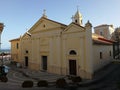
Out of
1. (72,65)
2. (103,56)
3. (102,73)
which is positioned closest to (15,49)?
(72,65)

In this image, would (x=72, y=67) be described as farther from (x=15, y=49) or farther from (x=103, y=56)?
(x=15, y=49)

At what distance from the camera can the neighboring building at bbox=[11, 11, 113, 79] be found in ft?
75.0

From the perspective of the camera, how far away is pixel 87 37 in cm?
2248

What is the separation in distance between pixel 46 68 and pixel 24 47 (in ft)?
32.2

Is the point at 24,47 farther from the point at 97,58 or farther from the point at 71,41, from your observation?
the point at 97,58

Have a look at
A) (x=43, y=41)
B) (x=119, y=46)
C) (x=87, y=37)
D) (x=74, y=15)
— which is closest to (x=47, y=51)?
(x=43, y=41)

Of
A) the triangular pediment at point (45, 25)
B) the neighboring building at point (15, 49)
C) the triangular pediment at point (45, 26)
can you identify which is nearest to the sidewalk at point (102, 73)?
the triangular pediment at point (45, 26)

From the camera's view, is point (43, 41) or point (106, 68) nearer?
point (106, 68)

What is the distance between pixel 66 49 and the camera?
1013 inches

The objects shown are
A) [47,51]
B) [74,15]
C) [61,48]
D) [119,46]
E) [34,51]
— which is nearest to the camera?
[61,48]

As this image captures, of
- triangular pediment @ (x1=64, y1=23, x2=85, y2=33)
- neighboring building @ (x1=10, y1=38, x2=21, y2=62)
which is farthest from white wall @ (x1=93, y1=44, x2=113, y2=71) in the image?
neighboring building @ (x1=10, y1=38, x2=21, y2=62)

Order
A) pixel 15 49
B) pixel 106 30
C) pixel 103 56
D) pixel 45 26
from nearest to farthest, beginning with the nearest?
1. pixel 103 56
2. pixel 45 26
3. pixel 15 49
4. pixel 106 30

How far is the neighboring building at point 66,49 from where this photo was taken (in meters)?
22.9

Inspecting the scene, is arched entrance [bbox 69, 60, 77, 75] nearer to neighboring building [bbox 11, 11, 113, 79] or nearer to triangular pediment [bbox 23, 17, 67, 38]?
neighboring building [bbox 11, 11, 113, 79]
